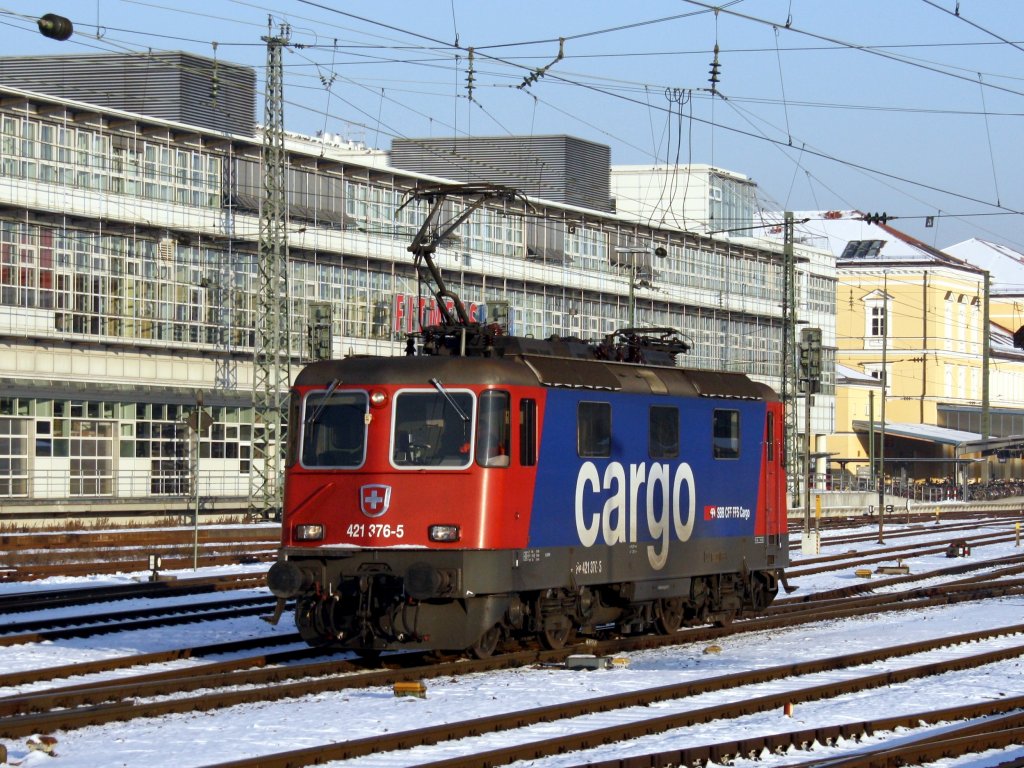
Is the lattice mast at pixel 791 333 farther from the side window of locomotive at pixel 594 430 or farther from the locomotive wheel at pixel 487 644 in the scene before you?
the locomotive wheel at pixel 487 644

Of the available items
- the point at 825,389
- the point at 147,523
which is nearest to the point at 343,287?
the point at 147,523

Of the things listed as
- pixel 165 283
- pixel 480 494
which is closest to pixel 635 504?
pixel 480 494

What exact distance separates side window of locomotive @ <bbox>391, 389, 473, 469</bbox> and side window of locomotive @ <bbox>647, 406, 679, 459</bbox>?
3432 mm

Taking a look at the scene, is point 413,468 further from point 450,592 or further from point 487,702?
point 487,702

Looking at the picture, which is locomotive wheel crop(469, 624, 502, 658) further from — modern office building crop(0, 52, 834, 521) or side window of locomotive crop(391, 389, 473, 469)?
modern office building crop(0, 52, 834, 521)

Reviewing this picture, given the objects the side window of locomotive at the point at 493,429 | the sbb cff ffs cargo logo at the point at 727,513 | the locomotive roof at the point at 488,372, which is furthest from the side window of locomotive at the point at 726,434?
the side window of locomotive at the point at 493,429

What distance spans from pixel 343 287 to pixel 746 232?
32935 millimetres

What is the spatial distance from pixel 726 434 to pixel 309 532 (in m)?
6.49

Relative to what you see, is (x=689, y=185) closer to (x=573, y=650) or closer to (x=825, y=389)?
(x=825, y=389)

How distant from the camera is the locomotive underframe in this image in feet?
52.9

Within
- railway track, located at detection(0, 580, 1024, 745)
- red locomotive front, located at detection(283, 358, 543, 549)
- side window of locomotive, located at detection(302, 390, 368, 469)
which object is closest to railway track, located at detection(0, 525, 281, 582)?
railway track, located at detection(0, 580, 1024, 745)

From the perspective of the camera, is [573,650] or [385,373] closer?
[385,373]

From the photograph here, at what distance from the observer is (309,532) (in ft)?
55.3

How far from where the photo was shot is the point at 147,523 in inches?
1716
